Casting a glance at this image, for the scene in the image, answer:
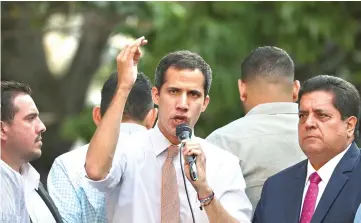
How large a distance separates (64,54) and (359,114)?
12470 millimetres

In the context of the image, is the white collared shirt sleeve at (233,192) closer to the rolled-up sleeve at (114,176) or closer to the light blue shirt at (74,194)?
the rolled-up sleeve at (114,176)

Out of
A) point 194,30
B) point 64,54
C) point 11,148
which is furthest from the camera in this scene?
point 64,54

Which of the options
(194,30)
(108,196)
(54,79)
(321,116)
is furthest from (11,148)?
(54,79)

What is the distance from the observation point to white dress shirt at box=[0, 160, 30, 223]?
5.39 meters

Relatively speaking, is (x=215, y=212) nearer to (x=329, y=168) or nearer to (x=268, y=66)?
(x=329, y=168)

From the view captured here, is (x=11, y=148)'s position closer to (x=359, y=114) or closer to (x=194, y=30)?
(x=359, y=114)

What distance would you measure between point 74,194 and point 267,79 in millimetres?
1390

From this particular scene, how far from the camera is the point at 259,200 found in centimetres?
609

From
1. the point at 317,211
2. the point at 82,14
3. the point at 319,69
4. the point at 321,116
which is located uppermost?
the point at 82,14

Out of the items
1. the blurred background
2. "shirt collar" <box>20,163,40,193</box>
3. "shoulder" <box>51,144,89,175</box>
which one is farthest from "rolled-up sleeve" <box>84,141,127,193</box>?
the blurred background

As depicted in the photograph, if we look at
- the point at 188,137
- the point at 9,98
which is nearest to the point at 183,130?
the point at 188,137

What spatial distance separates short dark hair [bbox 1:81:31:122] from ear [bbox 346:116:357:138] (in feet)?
6.13

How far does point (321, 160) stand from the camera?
231 inches

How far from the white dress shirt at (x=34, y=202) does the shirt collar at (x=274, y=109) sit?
4.65ft
